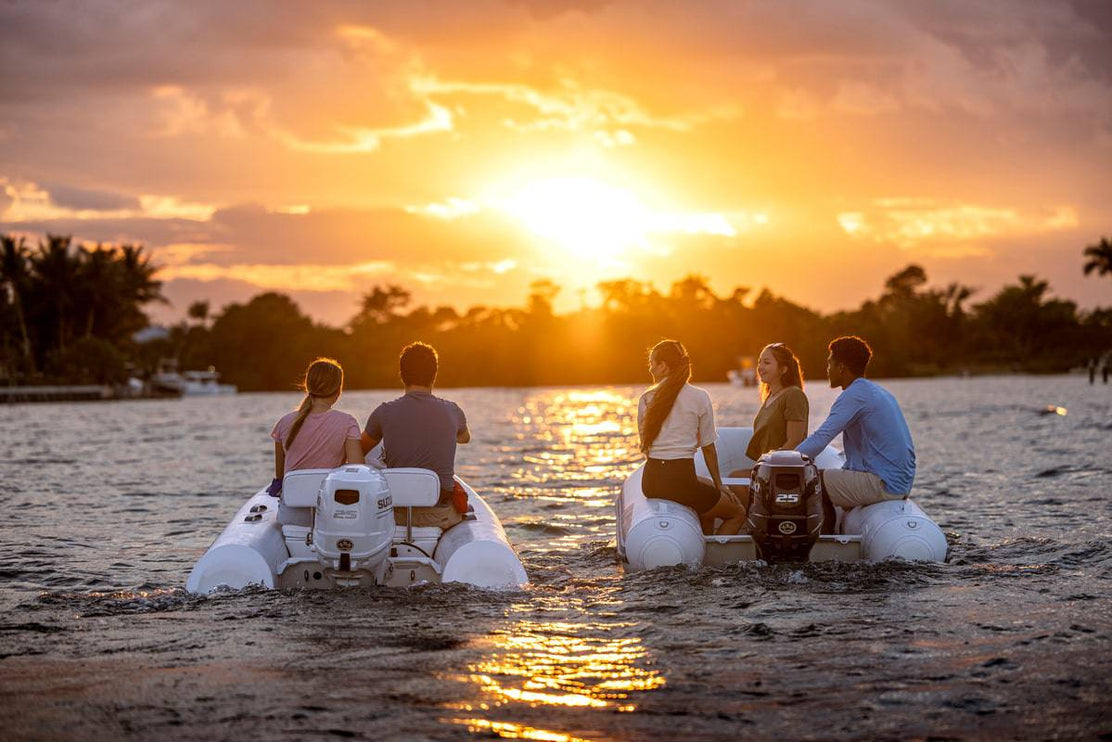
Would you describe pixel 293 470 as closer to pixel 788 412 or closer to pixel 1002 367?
pixel 788 412

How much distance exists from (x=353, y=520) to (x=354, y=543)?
164mm

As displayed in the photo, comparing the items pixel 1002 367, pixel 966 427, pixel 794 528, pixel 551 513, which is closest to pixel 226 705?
pixel 794 528

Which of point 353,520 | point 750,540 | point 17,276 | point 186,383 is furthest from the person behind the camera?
point 186,383

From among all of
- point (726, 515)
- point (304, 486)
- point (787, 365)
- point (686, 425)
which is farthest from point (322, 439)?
point (787, 365)

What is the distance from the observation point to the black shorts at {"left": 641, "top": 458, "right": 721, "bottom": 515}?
31.4 ft

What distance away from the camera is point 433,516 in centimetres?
879

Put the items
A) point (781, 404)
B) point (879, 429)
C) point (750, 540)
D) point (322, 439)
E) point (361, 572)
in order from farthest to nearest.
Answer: point (781, 404) < point (879, 429) < point (750, 540) < point (322, 439) < point (361, 572)

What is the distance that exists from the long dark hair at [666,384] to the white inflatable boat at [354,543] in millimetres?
1490

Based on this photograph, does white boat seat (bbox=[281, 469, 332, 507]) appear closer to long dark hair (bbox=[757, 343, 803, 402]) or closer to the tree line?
long dark hair (bbox=[757, 343, 803, 402])

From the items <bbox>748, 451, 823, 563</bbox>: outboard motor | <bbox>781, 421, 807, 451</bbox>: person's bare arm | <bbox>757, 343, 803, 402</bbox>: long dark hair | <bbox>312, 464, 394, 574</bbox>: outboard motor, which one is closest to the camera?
<bbox>312, 464, 394, 574</bbox>: outboard motor

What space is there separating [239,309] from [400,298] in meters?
19.5

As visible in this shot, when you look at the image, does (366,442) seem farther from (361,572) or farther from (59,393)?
(59,393)

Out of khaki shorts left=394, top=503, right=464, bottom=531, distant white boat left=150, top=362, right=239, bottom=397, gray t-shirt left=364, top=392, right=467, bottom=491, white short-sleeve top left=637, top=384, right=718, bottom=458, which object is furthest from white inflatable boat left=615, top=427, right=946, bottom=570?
distant white boat left=150, top=362, right=239, bottom=397

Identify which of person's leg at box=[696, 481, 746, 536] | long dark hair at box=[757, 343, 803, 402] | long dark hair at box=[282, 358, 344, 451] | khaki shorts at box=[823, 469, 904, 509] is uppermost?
long dark hair at box=[757, 343, 803, 402]
